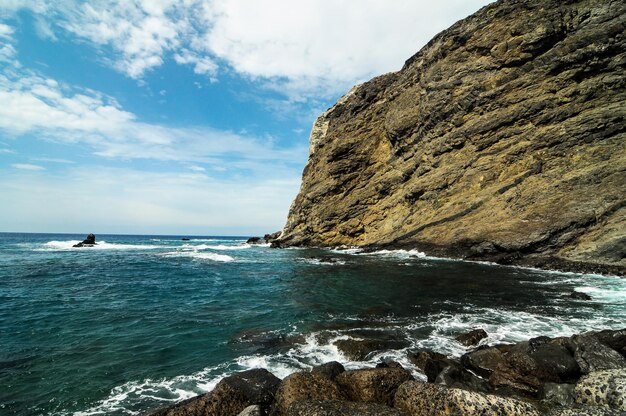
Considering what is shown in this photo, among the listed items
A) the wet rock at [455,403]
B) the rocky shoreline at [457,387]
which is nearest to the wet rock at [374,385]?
the rocky shoreline at [457,387]

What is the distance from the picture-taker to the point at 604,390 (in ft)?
22.2

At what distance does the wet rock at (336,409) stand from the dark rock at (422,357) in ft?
15.7

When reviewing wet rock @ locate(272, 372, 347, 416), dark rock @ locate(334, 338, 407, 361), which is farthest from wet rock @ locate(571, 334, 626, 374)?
wet rock @ locate(272, 372, 347, 416)

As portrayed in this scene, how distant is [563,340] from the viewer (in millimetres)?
10461

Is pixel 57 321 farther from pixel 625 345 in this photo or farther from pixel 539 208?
pixel 539 208

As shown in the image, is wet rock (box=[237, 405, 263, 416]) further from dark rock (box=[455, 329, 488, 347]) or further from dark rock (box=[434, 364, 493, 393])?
dark rock (box=[455, 329, 488, 347])

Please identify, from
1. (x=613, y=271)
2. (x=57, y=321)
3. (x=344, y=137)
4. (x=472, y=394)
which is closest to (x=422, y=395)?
(x=472, y=394)

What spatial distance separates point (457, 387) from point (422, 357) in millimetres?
2916

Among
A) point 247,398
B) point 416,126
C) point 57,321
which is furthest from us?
point 416,126

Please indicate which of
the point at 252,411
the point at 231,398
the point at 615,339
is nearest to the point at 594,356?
the point at 615,339

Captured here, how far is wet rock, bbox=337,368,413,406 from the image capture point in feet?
25.1

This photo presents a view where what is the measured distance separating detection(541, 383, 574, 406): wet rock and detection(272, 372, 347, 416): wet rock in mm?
4672

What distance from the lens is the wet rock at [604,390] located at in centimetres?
653

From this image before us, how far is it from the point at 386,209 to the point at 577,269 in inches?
1214
